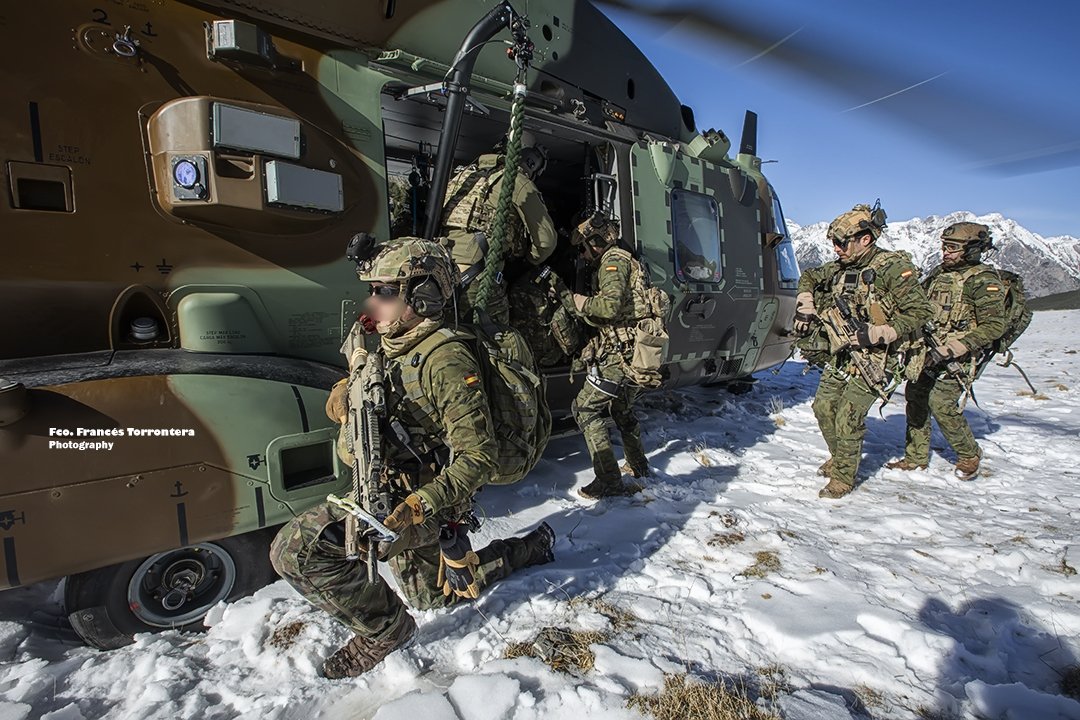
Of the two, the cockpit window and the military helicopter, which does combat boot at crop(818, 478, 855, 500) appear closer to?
the cockpit window

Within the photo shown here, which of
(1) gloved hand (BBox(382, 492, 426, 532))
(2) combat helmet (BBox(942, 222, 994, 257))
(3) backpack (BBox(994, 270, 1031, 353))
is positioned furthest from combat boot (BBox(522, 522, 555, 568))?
(2) combat helmet (BBox(942, 222, 994, 257))

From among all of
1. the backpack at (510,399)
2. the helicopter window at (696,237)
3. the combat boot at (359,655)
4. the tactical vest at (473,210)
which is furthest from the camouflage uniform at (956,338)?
the combat boot at (359,655)

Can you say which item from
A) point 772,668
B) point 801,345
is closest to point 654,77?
point 801,345

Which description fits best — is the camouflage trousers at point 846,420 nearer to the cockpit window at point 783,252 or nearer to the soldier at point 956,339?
the soldier at point 956,339

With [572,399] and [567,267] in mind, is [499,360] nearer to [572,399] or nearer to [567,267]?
[572,399]

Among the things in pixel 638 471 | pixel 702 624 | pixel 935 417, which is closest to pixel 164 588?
pixel 702 624

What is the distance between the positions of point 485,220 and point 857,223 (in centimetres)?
264

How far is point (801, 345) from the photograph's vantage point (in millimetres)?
4398

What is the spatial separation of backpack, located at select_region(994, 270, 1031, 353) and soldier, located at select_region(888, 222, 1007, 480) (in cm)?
10

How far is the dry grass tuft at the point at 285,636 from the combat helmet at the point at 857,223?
160 inches

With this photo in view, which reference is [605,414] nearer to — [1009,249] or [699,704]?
[699,704]

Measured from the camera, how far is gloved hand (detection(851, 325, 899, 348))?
3936 mm

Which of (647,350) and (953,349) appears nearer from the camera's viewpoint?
(647,350)

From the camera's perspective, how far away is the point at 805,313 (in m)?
4.23
